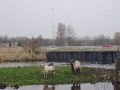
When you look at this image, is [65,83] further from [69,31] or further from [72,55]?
[69,31]

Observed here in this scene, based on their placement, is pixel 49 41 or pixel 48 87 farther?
pixel 49 41

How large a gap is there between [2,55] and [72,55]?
57.9 ft

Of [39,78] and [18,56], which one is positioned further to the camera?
[18,56]

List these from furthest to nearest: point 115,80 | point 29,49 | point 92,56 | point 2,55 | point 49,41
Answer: point 49,41
point 29,49
point 92,56
point 2,55
point 115,80

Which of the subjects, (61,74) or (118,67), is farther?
(61,74)

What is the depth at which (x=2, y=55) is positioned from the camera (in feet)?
250

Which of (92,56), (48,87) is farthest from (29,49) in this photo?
(48,87)

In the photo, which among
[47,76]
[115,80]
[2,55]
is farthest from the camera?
[2,55]

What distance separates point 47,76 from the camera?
3494 cm

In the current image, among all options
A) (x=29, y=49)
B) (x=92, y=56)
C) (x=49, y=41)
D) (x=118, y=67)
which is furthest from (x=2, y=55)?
Answer: (x=49, y=41)

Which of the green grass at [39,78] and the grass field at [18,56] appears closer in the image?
the green grass at [39,78]

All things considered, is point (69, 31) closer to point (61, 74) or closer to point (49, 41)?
point (49, 41)

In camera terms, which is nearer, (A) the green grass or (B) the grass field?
(A) the green grass

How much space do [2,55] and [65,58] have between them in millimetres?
16440
